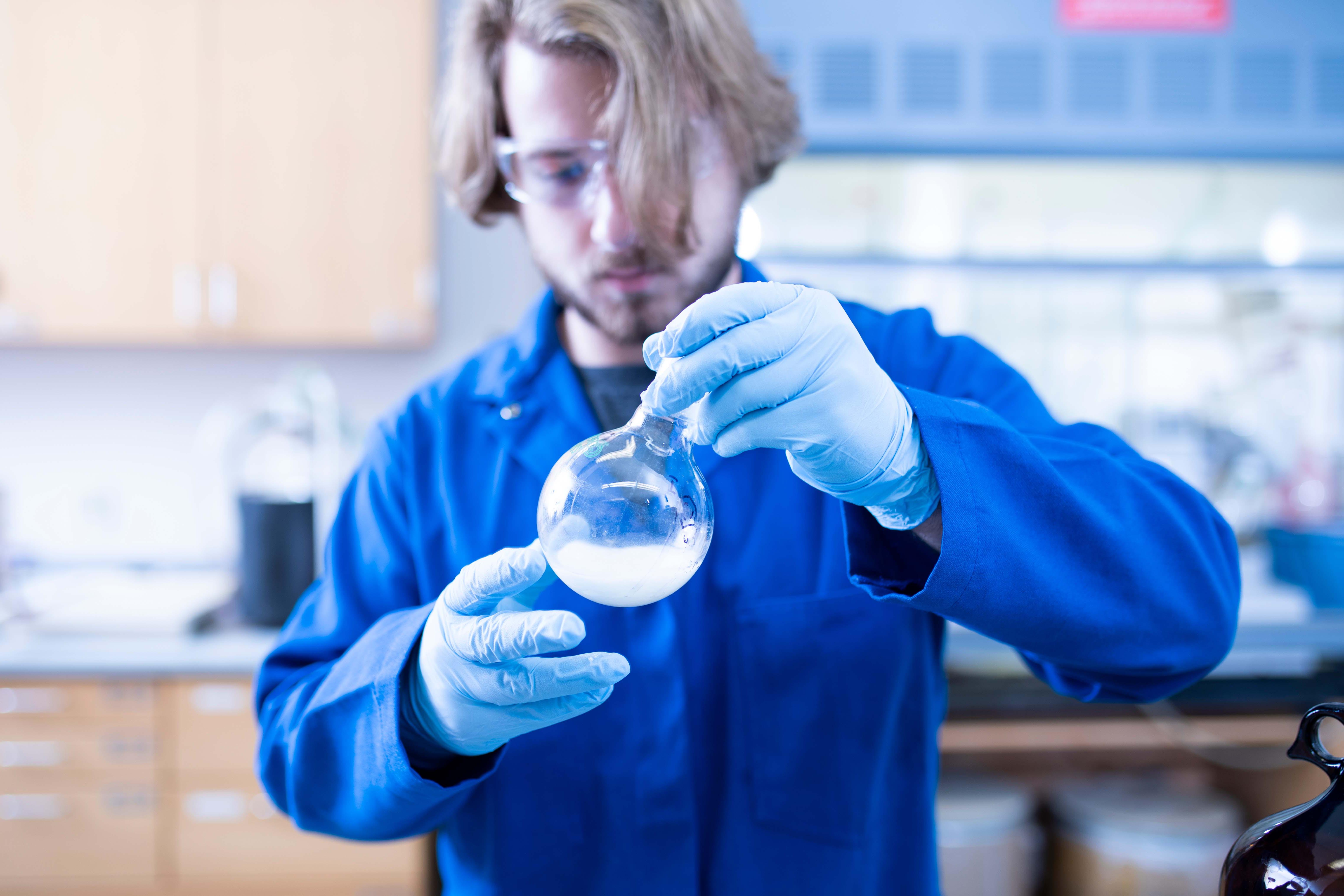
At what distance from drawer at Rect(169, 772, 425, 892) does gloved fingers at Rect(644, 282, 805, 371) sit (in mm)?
1785

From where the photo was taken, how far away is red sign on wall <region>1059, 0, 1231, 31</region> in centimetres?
269

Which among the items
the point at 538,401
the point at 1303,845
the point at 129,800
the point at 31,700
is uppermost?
the point at 538,401

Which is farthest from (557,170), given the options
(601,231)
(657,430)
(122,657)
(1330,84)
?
(1330,84)

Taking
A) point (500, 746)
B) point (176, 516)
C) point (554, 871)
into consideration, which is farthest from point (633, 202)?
point (176, 516)

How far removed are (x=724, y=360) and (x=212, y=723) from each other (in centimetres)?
192

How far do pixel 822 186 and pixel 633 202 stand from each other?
1.95 metres

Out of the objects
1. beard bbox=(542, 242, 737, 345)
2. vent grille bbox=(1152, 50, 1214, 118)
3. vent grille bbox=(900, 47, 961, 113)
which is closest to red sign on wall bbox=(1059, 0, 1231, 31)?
vent grille bbox=(1152, 50, 1214, 118)

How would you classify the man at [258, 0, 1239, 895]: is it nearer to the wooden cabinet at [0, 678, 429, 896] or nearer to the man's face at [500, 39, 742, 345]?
the man's face at [500, 39, 742, 345]

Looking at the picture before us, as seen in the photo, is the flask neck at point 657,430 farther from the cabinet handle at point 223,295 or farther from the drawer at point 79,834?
the cabinet handle at point 223,295

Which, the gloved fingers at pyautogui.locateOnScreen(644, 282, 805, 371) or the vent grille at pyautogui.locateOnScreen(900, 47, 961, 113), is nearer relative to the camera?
the gloved fingers at pyautogui.locateOnScreen(644, 282, 805, 371)

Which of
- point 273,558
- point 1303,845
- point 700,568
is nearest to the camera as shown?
point 1303,845

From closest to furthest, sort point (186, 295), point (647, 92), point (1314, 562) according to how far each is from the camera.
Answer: point (647, 92) → point (1314, 562) → point (186, 295)

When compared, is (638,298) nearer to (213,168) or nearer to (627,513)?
(627,513)

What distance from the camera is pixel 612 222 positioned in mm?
1067
